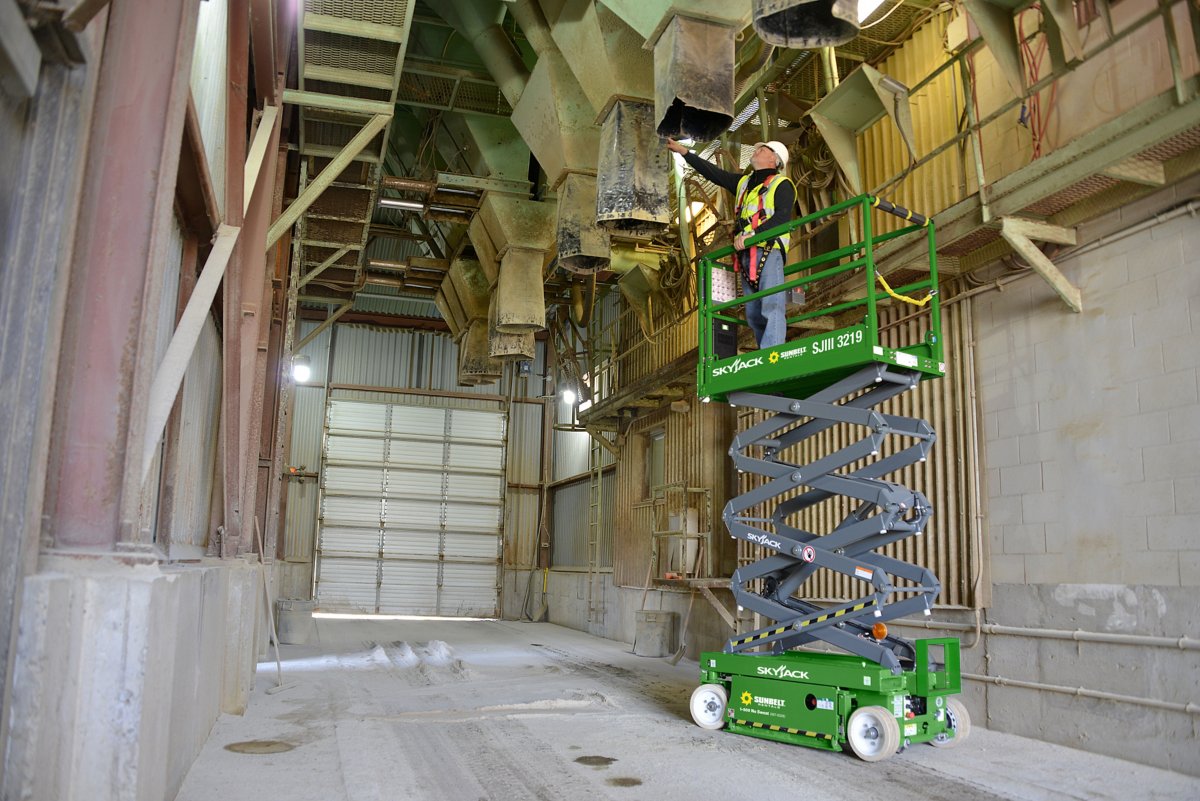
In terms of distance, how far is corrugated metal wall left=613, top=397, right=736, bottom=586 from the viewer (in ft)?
54.0

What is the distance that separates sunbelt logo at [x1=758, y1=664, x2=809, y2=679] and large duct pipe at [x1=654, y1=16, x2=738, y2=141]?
488 centimetres

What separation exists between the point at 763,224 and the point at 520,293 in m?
5.93

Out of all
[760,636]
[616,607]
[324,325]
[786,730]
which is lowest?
[786,730]

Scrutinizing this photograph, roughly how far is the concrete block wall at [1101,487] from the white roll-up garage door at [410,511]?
20.3m

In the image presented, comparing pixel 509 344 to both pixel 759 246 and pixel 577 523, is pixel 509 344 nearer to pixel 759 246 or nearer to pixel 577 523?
pixel 759 246

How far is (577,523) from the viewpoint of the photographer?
26.4m

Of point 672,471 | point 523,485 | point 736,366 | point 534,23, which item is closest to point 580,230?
point 534,23

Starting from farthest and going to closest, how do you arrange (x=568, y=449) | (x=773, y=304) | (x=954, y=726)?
1. (x=568, y=449)
2. (x=773, y=304)
3. (x=954, y=726)

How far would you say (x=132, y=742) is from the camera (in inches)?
135

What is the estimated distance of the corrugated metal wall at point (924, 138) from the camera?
10.6 m

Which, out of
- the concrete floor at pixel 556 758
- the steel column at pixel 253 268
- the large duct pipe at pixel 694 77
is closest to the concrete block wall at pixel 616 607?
the concrete floor at pixel 556 758

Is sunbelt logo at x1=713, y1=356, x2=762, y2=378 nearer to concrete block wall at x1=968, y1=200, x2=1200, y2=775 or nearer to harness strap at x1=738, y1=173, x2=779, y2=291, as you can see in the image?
harness strap at x1=738, y1=173, x2=779, y2=291

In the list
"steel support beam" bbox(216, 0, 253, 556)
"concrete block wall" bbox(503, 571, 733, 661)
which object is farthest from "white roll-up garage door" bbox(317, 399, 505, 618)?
"steel support beam" bbox(216, 0, 253, 556)

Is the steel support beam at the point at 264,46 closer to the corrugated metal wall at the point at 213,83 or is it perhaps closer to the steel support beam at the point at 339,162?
the corrugated metal wall at the point at 213,83
